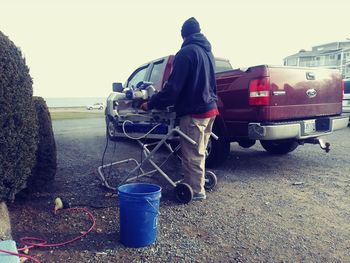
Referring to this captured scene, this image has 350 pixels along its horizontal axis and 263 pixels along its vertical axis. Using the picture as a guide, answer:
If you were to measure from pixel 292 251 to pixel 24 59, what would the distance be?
3.22 metres

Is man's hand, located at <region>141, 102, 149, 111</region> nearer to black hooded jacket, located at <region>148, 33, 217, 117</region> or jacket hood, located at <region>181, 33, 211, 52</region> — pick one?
black hooded jacket, located at <region>148, 33, 217, 117</region>

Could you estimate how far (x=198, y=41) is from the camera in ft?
13.0

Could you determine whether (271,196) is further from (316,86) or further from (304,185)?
(316,86)

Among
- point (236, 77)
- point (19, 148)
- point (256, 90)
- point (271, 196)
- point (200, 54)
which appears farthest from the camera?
point (236, 77)

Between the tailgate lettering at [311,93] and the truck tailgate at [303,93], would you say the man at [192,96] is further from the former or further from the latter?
the tailgate lettering at [311,93]

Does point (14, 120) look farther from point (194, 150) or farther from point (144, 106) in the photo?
point (194, 150)

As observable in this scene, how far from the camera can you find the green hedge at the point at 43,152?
3.85 m

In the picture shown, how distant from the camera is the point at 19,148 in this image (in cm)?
315

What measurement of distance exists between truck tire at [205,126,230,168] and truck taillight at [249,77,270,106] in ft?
3.01

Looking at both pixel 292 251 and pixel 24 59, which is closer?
pixel 292 251

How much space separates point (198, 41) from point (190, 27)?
213mm

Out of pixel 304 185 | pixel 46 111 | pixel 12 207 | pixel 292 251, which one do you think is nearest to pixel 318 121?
pixel 304 185

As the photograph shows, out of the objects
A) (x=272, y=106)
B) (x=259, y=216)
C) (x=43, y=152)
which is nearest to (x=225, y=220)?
(x=259, y=216)

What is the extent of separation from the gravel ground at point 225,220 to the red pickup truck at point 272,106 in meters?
0.73
